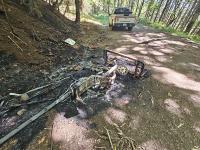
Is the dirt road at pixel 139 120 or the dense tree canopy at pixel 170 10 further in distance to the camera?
the dense tree canopy at pixel 170 10

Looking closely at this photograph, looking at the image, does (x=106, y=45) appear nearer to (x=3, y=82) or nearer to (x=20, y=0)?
(x=20, y=0)

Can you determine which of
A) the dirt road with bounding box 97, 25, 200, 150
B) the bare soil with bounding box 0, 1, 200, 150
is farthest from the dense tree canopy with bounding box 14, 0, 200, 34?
the dirt road with bounding box 97, 25, 200, 150

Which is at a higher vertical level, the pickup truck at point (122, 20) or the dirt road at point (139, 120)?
the dirt road at point (139, 120)

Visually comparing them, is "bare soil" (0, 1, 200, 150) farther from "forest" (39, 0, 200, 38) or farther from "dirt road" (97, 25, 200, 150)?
"forest" (39, 0, 200, 38)

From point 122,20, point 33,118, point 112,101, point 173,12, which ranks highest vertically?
point 33,118

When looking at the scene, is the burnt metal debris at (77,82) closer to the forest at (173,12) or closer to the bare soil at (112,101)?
the bare soil at (112,101)

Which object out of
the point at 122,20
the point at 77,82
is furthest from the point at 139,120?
the point at 122,20

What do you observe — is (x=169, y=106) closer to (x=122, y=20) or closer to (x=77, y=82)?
(x=77, y=82)

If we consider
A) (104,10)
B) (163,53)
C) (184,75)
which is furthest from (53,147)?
(104,10)

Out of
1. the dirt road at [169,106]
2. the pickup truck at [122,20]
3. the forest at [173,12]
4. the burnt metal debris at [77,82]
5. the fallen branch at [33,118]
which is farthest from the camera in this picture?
the forest at [173,12]

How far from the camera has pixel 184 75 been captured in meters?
7.09

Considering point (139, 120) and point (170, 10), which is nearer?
point (139, 120)

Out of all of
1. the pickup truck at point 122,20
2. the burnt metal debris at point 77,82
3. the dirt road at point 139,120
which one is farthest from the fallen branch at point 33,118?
the pickup truck at point 122,20

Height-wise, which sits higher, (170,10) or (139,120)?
(139,120)
